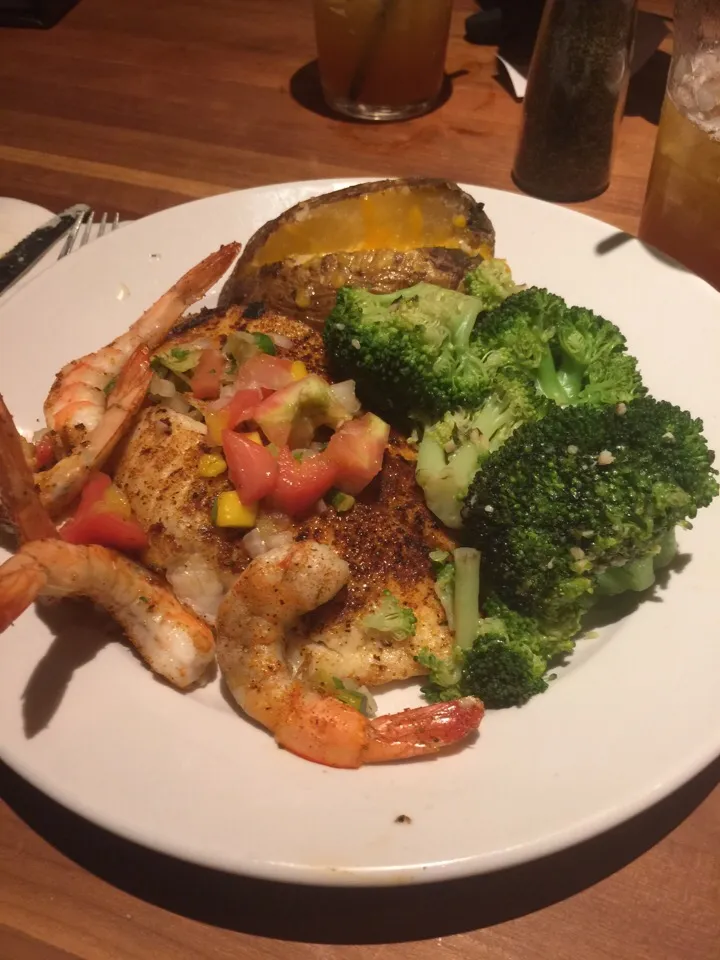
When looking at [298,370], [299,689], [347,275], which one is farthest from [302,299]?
[299,689]

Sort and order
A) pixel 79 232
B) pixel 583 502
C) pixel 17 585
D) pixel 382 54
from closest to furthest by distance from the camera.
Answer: pixel 17 585
pixel 583 502
pixel 79 232
pixel 382 54

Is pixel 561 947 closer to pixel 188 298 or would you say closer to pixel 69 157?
pixel 188 298

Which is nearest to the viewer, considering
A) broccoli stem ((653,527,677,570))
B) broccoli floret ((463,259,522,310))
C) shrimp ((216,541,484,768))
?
shrimp ((216,541,484,768))

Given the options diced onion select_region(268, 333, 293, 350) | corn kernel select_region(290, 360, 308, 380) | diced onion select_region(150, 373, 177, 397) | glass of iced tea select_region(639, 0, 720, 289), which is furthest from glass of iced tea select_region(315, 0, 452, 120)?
diced onion select_region(150, 373, 177, 397)

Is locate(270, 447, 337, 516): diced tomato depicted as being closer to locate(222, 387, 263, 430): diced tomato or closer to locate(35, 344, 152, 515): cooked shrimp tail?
locate(222, 387, 263, 430): diced tomato

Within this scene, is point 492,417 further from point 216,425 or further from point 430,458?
point 216,425

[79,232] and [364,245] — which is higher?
[364,245]

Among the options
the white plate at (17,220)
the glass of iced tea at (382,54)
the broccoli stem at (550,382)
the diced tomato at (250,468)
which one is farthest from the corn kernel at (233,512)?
the glass of iced tea at (382,54)
